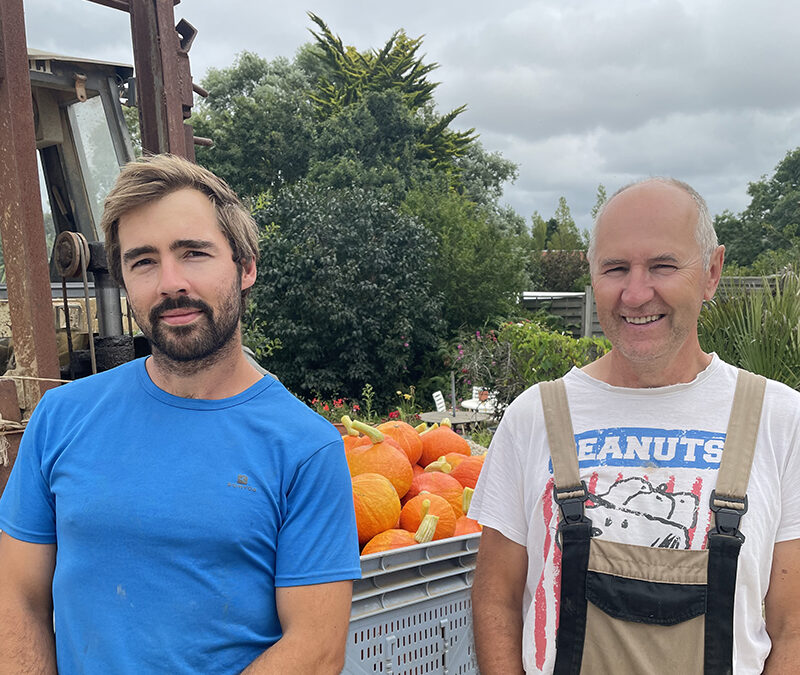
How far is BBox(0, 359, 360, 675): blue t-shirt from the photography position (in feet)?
4.64

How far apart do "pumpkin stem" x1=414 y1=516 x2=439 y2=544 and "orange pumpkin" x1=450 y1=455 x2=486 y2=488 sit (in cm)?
56

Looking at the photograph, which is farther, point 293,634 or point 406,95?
point 406,95

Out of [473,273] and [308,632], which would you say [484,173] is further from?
[308,632]

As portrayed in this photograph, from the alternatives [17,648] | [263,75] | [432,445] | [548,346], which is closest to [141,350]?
[432,445]

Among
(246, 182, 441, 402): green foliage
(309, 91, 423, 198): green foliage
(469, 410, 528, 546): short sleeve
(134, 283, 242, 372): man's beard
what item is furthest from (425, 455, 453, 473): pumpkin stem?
(309, 91, 423, 198): green foliage

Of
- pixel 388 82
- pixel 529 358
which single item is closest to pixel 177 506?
pixel 529 358

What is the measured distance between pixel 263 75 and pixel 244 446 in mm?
26634

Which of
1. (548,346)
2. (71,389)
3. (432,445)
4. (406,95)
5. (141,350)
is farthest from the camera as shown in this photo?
(406,95)

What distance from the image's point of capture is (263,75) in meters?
26.0

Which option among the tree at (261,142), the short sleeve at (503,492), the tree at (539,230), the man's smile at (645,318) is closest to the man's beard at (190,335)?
the short sleeve at (503,492)

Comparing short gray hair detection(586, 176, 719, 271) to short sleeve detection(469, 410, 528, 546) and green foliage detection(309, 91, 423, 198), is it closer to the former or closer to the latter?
short sleeve detection(469, 410, 528, 546)

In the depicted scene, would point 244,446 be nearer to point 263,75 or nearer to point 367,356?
point 367,356

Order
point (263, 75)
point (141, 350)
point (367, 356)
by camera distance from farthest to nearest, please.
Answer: point (263, 75)
point (367, 356)
point (141, 350)

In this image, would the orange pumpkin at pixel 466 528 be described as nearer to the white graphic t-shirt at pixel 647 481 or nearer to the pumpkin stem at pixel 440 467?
the pumpkin stem at pixel 440 467
